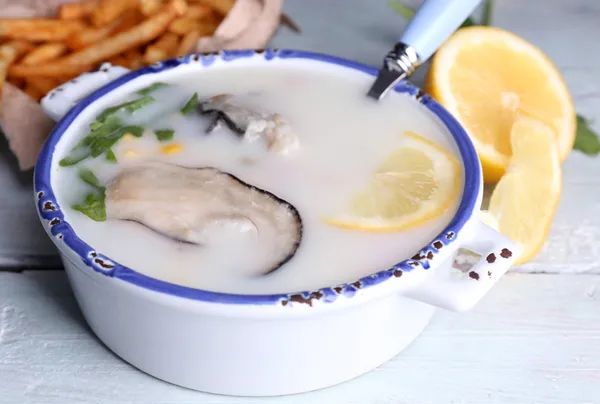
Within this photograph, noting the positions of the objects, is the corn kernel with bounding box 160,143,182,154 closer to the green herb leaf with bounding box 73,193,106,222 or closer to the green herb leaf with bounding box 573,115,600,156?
the green herb leaf with bounding box 73,193,106,222

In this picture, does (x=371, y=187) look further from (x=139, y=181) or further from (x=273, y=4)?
(x=273, y=4)

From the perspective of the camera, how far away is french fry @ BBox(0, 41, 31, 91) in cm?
175

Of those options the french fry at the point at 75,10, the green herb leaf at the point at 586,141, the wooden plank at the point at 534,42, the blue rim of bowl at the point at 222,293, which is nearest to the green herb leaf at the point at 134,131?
the blue rim of bowl at the point at 222,293

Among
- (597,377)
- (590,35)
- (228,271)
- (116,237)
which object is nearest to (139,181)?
(116,237)

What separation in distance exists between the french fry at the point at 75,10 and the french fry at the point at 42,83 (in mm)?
157

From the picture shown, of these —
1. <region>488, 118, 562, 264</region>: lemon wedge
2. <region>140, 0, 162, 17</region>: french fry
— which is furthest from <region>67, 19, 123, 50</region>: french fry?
<region>488, 118, 562, 264</region>: lemon wedge

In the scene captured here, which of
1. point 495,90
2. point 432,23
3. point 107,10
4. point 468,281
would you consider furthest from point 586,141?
point 107,10

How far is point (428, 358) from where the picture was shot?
138cm

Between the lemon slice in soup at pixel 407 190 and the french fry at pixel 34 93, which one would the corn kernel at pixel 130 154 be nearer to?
the lemon slice in soup at pixel 407 190

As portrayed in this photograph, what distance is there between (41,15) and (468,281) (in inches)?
48.9

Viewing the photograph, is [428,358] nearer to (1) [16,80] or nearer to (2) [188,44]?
(2) [188,44]

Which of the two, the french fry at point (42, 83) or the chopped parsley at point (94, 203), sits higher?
the chopped parsley at point (94, 203)

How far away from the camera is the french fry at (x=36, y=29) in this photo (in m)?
1.80

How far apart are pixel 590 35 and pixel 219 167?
137 centimetres
